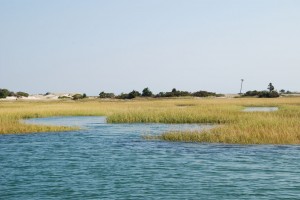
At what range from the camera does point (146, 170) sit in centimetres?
1741

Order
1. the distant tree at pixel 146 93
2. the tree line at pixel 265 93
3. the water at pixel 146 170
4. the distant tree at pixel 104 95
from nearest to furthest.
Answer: the water at pixel 146 170 < the tree line at pixel 265 93 < the distant tree at pixel 146 93 < the distant tree at pixel 104 95

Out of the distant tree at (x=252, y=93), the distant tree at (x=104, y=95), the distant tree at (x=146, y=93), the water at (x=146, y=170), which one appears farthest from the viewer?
the distant tree at (x=104, y=95)

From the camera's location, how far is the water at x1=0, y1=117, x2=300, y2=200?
13836 millimetres

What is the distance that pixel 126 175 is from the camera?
16.4m

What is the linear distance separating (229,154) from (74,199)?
392 inches

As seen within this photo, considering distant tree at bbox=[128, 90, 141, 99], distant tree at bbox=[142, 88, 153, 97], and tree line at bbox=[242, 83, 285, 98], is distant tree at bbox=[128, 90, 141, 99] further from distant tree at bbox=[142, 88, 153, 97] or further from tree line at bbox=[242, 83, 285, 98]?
tree line at bbox=[242, 83, 285, 98]

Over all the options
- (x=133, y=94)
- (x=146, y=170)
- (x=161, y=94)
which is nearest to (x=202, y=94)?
(x=161, y=94)

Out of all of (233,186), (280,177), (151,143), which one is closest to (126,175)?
(233,186)

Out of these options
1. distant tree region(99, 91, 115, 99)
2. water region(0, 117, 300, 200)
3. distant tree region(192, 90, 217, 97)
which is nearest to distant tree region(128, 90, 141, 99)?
distant tree region(192, 90, 217, 97)

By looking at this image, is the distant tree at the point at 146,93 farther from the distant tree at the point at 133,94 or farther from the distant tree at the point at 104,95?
the distant tree at the point at 104,95

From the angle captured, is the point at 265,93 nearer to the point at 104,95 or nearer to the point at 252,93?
the point at 252,93

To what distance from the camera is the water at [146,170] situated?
13.8 meters

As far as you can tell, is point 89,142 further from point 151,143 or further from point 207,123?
point 207,123

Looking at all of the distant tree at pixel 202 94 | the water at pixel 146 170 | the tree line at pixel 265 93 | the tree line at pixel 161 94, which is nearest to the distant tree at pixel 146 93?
the tree line at pixel 161 94
